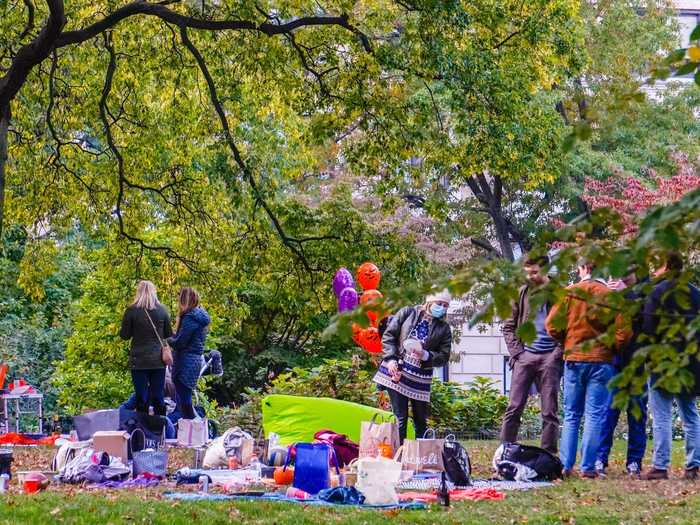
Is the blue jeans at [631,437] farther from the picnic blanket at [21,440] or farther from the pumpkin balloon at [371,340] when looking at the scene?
the picnic blanket at [21,440]

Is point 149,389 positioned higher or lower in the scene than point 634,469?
higher

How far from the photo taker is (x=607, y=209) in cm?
346

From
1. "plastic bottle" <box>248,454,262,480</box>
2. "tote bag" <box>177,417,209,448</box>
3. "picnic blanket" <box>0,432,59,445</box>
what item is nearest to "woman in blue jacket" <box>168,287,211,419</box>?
"tote bag" <box>177,417,209,448</box>

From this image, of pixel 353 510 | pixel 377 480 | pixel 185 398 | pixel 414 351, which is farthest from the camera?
pixel 185 398

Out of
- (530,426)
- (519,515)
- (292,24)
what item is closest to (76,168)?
(292,24)

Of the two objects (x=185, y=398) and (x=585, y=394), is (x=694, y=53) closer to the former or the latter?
(x=585, y=394)

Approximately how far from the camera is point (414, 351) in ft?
36.4

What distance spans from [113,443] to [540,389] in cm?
410

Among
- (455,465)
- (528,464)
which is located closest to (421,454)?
(455,465)

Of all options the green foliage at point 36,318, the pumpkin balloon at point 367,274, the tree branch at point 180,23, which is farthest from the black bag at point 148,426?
the green foliage at point 36,318

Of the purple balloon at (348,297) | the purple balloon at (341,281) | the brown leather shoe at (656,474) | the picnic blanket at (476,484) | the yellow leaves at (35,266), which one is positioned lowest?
the picnic blanket at (476,484)

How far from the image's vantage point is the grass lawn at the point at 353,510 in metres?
7.50

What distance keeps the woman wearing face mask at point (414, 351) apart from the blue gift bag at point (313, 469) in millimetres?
2351

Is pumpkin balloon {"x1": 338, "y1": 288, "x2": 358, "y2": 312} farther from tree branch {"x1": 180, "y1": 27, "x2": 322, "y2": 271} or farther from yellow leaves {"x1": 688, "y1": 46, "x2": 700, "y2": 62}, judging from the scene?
yellow leaves {"x1": 688, "y1": 46, "x2": 700, "y2": 62}
